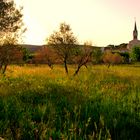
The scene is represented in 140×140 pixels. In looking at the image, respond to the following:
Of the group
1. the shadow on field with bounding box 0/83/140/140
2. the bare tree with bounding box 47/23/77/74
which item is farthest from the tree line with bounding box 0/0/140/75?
the shadow on field with bounding box 0/83/140/140

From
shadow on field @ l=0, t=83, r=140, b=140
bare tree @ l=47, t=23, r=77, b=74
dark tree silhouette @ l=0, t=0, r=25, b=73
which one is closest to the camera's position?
shadow on field @ l=0, t=83, r=140, b=140

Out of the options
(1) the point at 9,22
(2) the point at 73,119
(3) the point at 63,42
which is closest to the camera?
(2) the point at 73,119

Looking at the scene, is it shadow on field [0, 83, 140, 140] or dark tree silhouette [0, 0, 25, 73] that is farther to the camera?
dark tree silhouette [0, 0, 25, 73]

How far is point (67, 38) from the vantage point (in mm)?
42812

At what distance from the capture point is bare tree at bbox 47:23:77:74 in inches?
1680

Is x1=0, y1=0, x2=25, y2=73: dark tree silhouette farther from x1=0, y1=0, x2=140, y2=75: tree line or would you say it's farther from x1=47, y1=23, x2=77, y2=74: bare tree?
x1=47, y1=23, x2=77, y2=74: bare tree

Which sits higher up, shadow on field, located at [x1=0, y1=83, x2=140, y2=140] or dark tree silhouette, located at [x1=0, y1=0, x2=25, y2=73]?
dark tree silhouette, located at [x1=0, y1=0, x2=25, y2=73]

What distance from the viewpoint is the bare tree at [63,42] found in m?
42.7

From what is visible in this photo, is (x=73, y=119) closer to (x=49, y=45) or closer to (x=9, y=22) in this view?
(x=9, y=22)

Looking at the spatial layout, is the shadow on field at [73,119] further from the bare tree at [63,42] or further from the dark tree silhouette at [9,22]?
the bare tree at [63,42]

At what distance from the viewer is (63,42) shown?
42.9 meters

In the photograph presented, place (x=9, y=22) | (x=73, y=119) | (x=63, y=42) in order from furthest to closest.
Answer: (x=63, y=42) < (x=9, y=22) < (x=73, y=119)

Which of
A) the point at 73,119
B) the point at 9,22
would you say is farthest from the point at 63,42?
the point at 73,119

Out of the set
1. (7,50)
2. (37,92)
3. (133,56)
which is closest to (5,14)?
(7,50)
